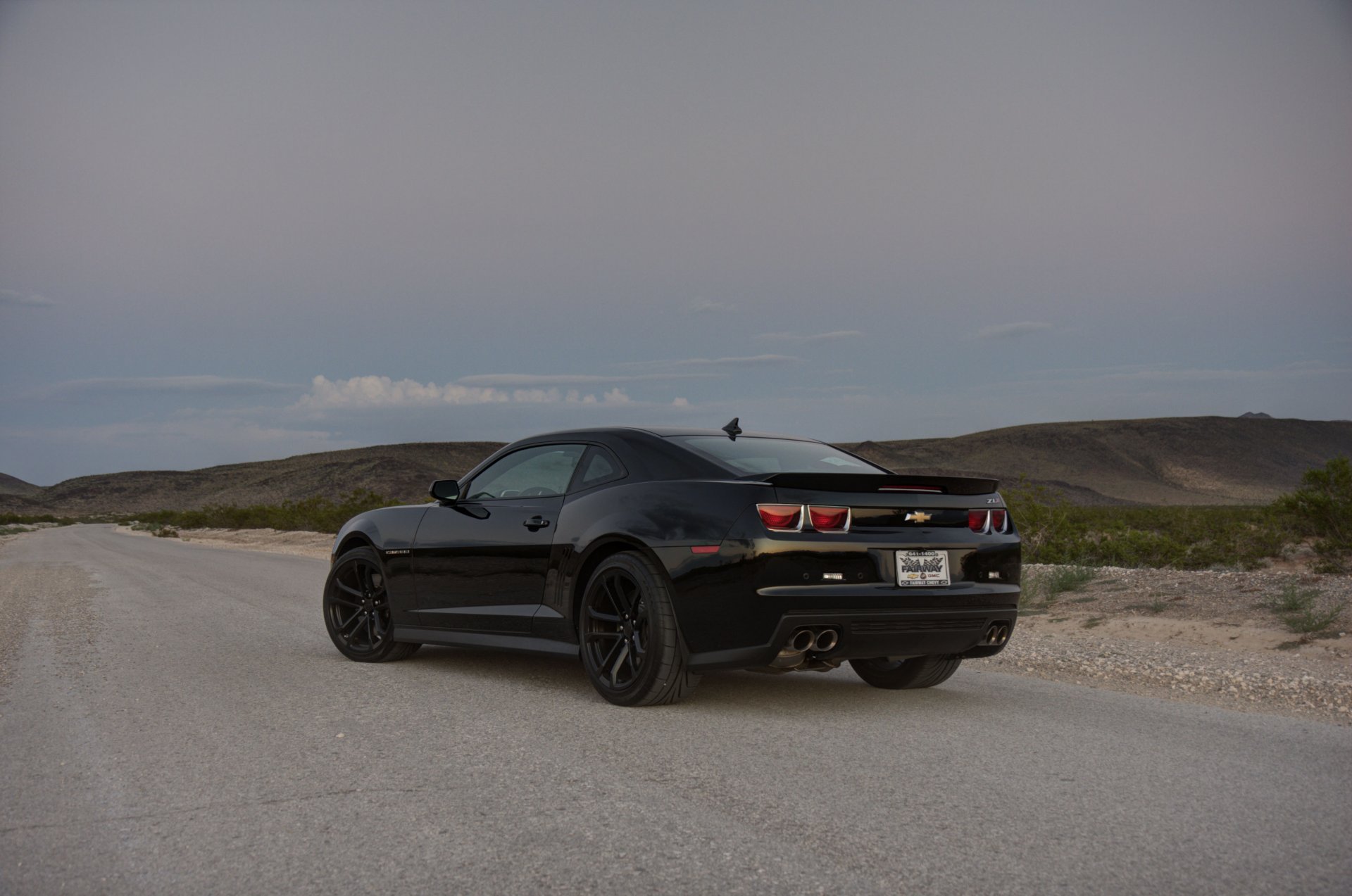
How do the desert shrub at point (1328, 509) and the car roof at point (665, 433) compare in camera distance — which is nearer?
the car roof at point (665, 433)

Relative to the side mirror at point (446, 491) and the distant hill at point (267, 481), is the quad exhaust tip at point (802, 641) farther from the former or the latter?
the distant hill at point (267, 481)

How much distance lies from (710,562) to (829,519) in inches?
24.0

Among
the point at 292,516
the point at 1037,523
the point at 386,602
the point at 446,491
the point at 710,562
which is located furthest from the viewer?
the point at 292,516

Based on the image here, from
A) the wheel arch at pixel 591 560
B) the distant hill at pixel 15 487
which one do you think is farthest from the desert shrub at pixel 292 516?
the distant hill at pixel 15 487

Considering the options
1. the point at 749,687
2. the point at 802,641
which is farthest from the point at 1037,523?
the point at 802,641

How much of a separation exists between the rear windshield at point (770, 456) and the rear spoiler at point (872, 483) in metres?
0.13

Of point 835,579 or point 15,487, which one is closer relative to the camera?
point 835,579

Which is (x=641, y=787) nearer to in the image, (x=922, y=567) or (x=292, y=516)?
(x=922, y=567)

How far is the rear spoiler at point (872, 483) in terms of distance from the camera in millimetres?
5547

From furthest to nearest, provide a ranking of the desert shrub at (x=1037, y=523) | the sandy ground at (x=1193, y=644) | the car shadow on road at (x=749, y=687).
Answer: the desert shrub at (x=1037, y=523), the sandy ground at (x=1193, y=644), the car shadow on road at (x=749, y=687)

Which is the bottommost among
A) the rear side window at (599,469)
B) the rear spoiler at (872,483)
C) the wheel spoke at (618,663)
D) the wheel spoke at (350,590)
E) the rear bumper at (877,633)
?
the wheel spoke at (618,663)

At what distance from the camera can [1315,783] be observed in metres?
4.63

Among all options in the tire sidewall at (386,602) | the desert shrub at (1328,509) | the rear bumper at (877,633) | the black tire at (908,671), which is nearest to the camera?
the rear bumper at (877,633)

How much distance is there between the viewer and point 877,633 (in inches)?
218
